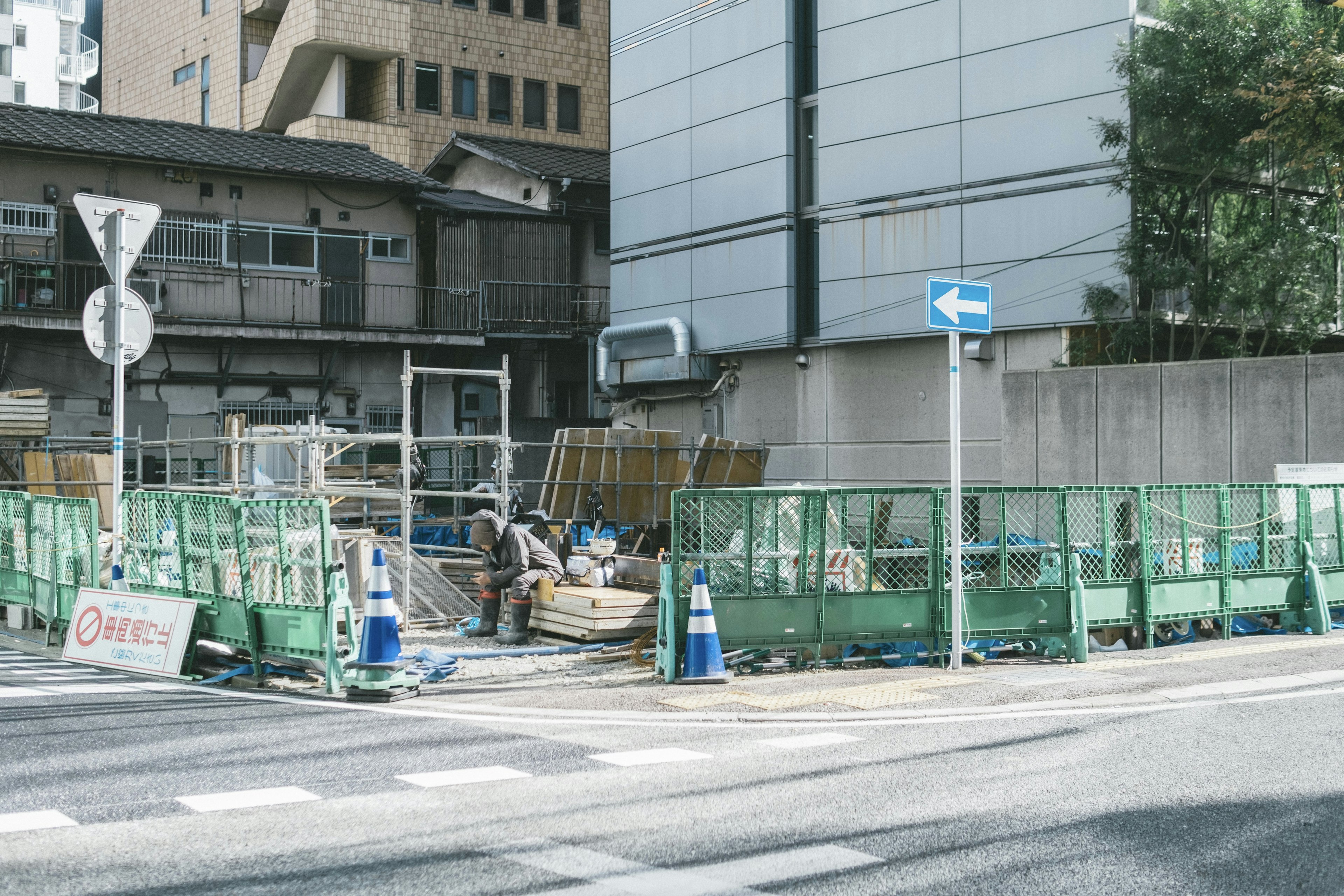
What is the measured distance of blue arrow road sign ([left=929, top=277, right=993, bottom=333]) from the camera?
10805mm

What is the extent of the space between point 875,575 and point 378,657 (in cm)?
446

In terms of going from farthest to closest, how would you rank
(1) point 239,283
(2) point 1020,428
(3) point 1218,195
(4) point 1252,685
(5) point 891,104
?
(1) point 239,283 < (5) point 891,104 < (3) point 1218,195 < (2) point 1020,428 < (4) point 1252,685

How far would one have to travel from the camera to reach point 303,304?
30.4 metres

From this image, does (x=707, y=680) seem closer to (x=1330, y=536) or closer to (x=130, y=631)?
(x=130, y=631)

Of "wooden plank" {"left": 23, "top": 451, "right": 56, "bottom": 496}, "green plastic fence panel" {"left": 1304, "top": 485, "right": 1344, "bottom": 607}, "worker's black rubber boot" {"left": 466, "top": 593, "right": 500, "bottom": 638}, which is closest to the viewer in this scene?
"green plastic fence panel" {"left": 1304, "top": 485, "right": 1344, "bottom": 607}

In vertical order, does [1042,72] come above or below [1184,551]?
above

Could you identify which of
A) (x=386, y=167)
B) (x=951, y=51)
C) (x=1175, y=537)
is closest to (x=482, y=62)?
(x=386, y=167)

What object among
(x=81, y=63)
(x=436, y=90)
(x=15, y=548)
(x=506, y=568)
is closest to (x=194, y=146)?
(x=436, y=90)

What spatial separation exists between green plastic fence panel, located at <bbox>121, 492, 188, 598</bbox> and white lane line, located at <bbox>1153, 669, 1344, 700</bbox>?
8.39m

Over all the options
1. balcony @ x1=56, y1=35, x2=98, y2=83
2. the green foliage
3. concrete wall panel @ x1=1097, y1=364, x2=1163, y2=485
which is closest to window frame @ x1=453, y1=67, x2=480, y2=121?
the green foliage

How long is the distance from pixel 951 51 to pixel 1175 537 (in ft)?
45.0

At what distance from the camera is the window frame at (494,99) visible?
40062 mm

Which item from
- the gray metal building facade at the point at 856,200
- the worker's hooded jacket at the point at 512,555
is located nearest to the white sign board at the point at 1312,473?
the gray metal building facade at the point at 856,200

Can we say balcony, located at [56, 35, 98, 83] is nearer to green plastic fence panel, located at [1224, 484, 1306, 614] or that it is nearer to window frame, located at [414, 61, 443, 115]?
window frame, located at [414, 61, 443, 115]
